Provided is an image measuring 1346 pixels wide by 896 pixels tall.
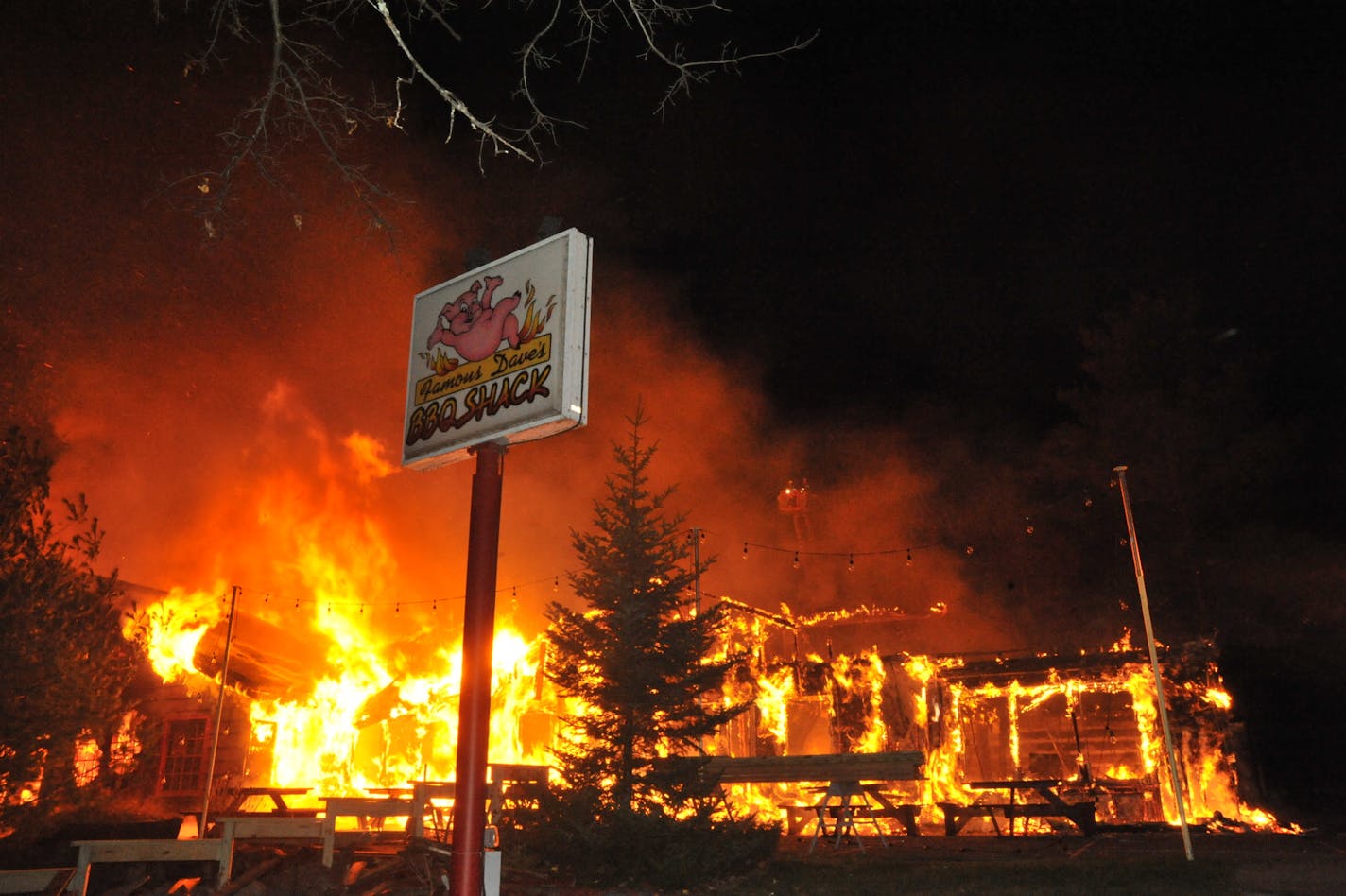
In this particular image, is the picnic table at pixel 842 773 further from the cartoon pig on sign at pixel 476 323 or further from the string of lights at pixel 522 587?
the string of lights at pixel 522 587

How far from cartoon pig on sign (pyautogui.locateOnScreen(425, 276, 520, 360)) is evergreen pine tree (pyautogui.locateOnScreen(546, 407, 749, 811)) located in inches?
201

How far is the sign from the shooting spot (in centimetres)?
725

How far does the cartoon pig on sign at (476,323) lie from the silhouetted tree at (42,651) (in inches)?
359

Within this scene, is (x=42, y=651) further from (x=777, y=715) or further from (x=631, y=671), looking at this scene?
(x=777, y=715)

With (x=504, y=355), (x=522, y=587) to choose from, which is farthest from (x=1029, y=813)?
(x=522, y=587)

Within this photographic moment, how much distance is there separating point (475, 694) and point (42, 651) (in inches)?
392

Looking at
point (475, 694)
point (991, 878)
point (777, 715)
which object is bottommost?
point (991, 878)

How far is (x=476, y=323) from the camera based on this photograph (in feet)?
26.0

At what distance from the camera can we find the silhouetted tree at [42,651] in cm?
1257

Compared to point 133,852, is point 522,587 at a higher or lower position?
higher

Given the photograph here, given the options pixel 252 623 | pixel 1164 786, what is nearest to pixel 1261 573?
pixel 1164 786

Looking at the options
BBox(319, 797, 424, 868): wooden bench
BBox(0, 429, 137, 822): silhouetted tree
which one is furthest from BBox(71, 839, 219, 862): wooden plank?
BBox(0, 429, 137, 822): silhouetted tree

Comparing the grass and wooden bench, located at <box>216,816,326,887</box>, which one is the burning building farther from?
wooden bench, located at <box>216,816,326,887</box>

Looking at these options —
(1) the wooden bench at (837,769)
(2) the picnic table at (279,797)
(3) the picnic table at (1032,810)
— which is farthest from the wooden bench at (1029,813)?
(2) the picnic table at (279,797)
